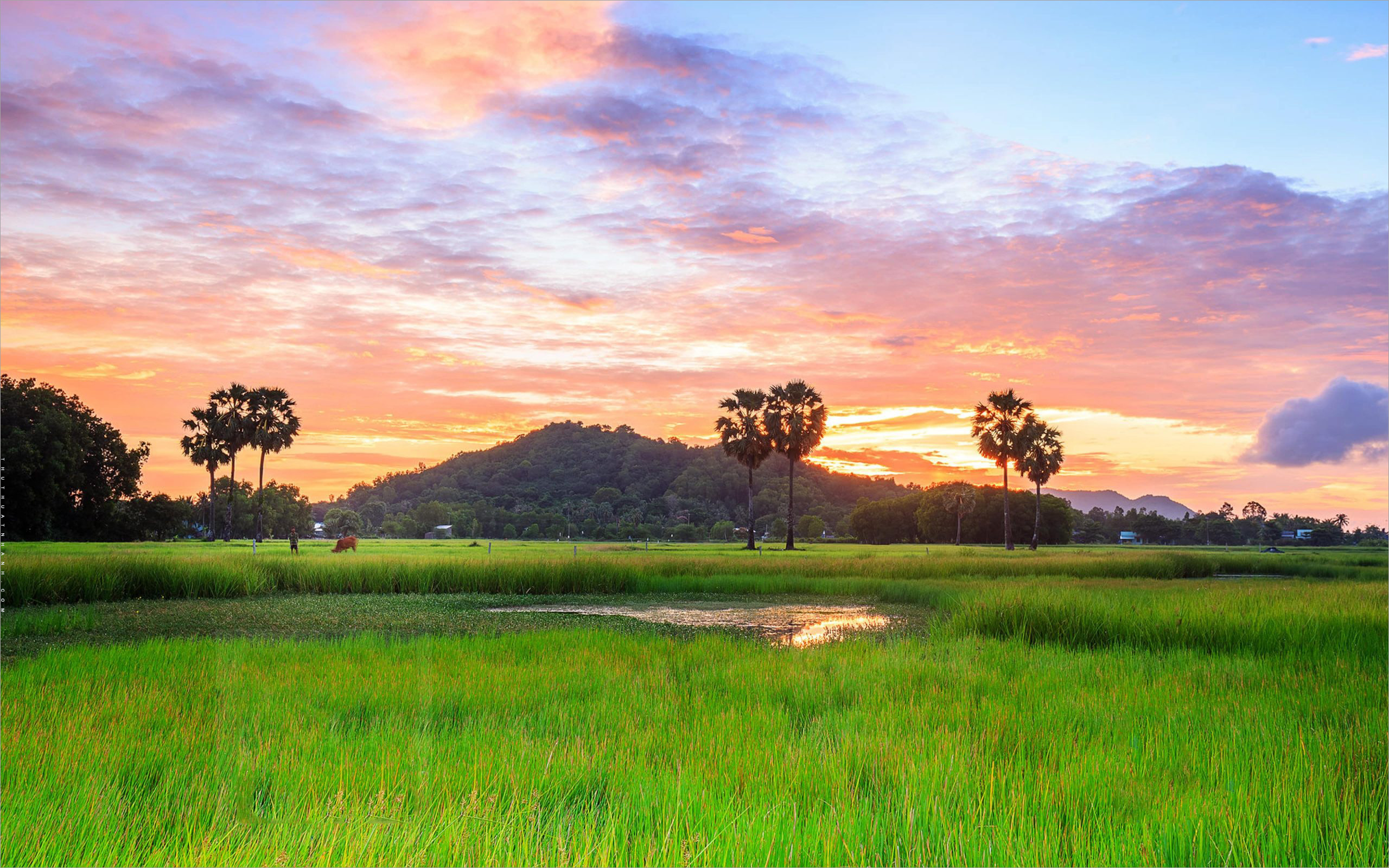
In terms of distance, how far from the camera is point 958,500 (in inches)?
3196

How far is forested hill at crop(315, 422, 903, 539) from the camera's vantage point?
7444cm

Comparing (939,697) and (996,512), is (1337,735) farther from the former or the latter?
(996,512)

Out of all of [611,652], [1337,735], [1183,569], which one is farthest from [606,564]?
[1183,569]

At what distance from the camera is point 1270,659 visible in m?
10.0

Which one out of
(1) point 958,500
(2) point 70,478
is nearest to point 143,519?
(2) point 70,478

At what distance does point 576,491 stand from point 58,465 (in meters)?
46.5

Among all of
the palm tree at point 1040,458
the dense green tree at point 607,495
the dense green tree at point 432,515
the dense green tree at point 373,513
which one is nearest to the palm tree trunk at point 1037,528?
the palm tree at point 1040,458

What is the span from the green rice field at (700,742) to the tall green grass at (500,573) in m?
4.07

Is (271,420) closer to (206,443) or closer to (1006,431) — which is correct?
(206,443)

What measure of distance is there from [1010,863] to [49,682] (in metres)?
7.98

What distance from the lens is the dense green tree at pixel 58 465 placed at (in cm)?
3956

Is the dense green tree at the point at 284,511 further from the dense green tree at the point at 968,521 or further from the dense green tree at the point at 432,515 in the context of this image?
the dense green tree at the point at 968,521

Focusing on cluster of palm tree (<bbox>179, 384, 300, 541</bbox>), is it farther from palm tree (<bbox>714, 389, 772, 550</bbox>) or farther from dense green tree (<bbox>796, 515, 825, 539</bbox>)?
dense green tree (<bbox>796, 515, 825, 539</bbox>)

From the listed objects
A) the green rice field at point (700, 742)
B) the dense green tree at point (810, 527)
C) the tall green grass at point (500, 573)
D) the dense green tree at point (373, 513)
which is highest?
the green rice field at point (700, 742)
